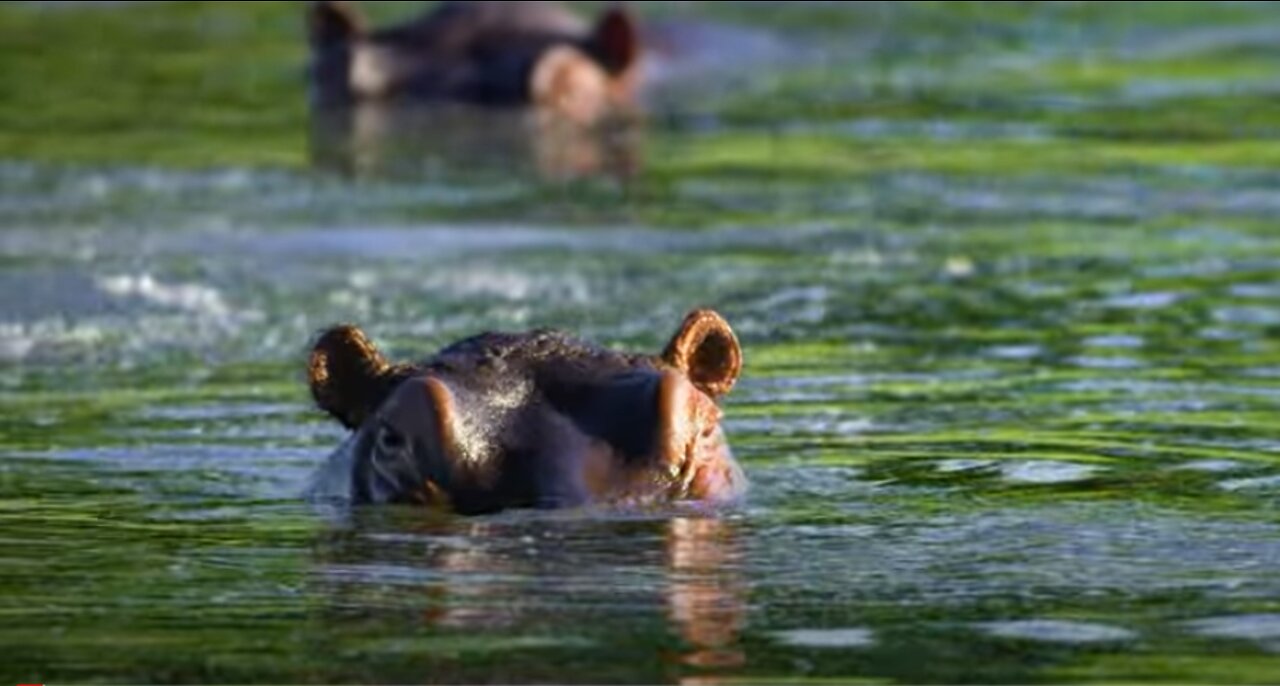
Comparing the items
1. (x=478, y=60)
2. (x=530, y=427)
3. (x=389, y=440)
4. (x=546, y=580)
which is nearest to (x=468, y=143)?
(x=478, y=60)

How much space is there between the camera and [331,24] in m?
19.4

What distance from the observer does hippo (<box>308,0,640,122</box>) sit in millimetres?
19156

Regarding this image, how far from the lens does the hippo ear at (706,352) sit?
7.91 meters

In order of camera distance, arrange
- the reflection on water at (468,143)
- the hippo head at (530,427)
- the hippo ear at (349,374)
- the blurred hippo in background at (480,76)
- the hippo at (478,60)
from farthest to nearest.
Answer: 1. the hippo at (478,60)
2. the blurred hippo in background at (480,76)
3. the reflection on water at (468,143)
4. the hippo ear at (349,374)
5. the hippo head at (530,427)

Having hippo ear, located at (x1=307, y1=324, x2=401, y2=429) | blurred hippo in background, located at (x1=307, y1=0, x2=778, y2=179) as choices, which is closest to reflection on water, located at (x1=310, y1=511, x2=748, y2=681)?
hippo ear, located at (x1=307, y1=324, x2=401, y2=429)

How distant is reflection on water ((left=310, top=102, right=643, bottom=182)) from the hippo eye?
26.8 ft

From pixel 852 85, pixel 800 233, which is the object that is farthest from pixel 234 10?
pixel 800 233

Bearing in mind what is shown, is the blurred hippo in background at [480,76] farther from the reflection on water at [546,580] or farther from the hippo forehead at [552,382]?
the reflection on water at [546,580]

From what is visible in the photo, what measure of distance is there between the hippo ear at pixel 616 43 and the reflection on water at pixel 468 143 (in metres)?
0.50

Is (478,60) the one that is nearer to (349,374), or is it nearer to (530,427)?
(349,374)

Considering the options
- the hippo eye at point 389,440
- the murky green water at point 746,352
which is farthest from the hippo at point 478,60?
the hippo eye at point 389,440

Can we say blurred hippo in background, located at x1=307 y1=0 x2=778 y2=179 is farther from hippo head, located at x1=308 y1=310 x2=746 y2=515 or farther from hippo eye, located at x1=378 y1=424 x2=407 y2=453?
hippo eye, located at x1=378 y1=424 x2=407 y2=453

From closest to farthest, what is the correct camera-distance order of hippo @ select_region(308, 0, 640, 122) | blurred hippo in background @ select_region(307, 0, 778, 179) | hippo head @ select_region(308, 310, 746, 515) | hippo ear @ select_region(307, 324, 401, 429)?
hippo head @ select_region(308, 310, 746, 515) → hippo ear @ select_region(307, 324, 401, 429) → blurred hippo in background @ select_region(307, 0, 778, 179) → hippo @ select_region(308, 0, 640, 122)

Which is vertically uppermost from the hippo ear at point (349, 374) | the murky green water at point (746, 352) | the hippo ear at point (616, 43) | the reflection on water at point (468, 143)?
the hippo ear at point (616, 43)
